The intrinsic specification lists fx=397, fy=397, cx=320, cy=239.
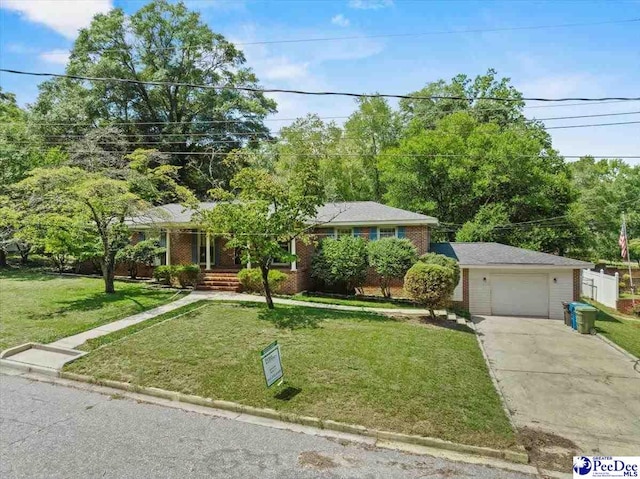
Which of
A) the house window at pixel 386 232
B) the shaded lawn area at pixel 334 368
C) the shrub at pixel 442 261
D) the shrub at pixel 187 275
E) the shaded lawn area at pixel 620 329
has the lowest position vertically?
the shaded lawn area at pixel 620 329

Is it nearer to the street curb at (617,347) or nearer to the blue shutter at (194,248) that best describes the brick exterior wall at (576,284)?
the street curb at (617,347)

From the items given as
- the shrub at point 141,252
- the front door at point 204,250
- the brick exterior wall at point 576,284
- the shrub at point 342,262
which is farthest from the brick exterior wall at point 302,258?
the brick exterior wall at point 576,284

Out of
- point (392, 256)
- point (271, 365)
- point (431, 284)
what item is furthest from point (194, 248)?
point (271, 365)

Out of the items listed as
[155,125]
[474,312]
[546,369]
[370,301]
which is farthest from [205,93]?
[546,369]

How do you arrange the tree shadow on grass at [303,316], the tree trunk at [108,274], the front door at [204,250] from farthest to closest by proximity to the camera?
the front door at [204,250] → the tree trunk at [108,274] → the tree shadow on grass at [303,316]

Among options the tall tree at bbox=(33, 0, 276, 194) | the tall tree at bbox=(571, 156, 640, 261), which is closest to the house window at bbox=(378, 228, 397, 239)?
the tall tree at bbox=(33, 0, 276, 194)

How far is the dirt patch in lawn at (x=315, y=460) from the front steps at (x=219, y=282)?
1216 cm

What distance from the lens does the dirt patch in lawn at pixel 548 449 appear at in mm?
5902

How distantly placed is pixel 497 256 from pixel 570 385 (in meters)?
9.64

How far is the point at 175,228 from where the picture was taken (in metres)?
19.2

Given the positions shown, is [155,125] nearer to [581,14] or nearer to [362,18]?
[362,18]

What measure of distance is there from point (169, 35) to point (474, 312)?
105 feet

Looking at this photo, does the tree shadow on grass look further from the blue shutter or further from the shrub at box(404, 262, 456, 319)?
the blue shutter

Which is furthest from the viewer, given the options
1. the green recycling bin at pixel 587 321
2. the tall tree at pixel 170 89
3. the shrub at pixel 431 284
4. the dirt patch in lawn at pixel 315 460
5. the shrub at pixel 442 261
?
the tall tree at pixel 170 89
